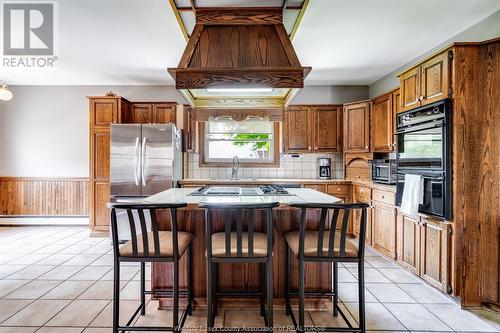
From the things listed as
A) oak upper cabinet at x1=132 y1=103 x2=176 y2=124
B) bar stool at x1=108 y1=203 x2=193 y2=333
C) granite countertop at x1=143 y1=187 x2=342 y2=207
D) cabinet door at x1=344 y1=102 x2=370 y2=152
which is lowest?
bar stool at x1=108 y1=203 x2=193 y2=333

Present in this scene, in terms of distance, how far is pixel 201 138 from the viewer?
497cm

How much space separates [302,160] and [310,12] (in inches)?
109

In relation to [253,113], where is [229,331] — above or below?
below

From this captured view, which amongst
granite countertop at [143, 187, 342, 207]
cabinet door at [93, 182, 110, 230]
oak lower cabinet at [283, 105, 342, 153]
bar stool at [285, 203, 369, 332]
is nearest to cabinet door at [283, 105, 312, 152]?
oak lower cabinet at [283, 105, 342, 153]

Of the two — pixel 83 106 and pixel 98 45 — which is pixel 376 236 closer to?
pixel 98 45

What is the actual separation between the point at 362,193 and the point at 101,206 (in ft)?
12.6

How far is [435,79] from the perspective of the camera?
99.7 inches

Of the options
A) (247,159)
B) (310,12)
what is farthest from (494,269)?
(247,159)

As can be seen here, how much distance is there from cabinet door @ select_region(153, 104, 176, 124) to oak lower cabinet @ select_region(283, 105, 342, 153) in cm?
183

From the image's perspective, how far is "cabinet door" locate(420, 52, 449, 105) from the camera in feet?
7.91

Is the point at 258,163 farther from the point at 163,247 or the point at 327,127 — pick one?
the point at 163,247

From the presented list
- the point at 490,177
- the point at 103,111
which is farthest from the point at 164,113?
the point at 490,177

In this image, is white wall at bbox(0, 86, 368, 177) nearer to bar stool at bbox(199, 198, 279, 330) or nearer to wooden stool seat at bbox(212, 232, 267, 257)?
wooden stool seat at bbox(212, 232, 267, 257)

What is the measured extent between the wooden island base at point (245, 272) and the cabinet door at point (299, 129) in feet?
8.55
